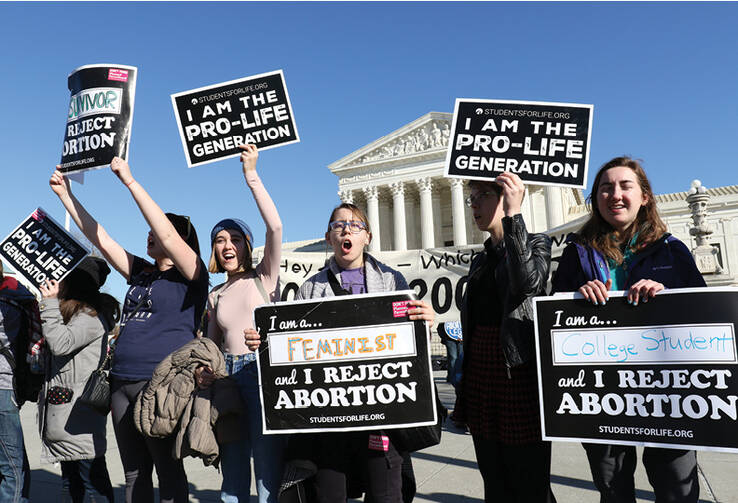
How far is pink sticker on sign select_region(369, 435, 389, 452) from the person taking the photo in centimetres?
220

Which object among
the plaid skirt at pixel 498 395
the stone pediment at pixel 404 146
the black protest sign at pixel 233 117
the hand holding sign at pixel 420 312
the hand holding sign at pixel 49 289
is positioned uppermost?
the stone pediment at pixel 404 146

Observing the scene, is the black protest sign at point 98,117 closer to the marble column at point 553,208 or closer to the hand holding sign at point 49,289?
the hand holding sign at point 49,289

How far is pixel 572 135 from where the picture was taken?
2.63 metres

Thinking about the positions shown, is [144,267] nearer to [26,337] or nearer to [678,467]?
[26,337]

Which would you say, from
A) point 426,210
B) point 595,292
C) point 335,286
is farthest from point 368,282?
point 426,210

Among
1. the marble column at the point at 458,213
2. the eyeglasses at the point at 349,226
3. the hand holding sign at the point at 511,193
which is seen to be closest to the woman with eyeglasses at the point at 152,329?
the eyeglasses at the point at 349,226

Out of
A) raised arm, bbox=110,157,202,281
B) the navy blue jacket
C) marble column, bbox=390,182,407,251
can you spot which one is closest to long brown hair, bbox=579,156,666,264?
the navy blue jacket

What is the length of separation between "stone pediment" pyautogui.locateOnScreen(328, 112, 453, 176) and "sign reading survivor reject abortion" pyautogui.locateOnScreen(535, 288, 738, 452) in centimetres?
4379

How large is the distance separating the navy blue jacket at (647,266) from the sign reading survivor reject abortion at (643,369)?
120 millimetres

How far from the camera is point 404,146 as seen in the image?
48.2 m

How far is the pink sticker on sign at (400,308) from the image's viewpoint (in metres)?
2.23

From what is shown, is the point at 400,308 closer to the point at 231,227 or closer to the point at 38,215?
the point at 231,227

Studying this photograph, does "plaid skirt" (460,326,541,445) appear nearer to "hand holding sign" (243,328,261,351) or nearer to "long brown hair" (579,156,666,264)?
"long brown hair" (579,156,666,264)

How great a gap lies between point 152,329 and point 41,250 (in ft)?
5.30
